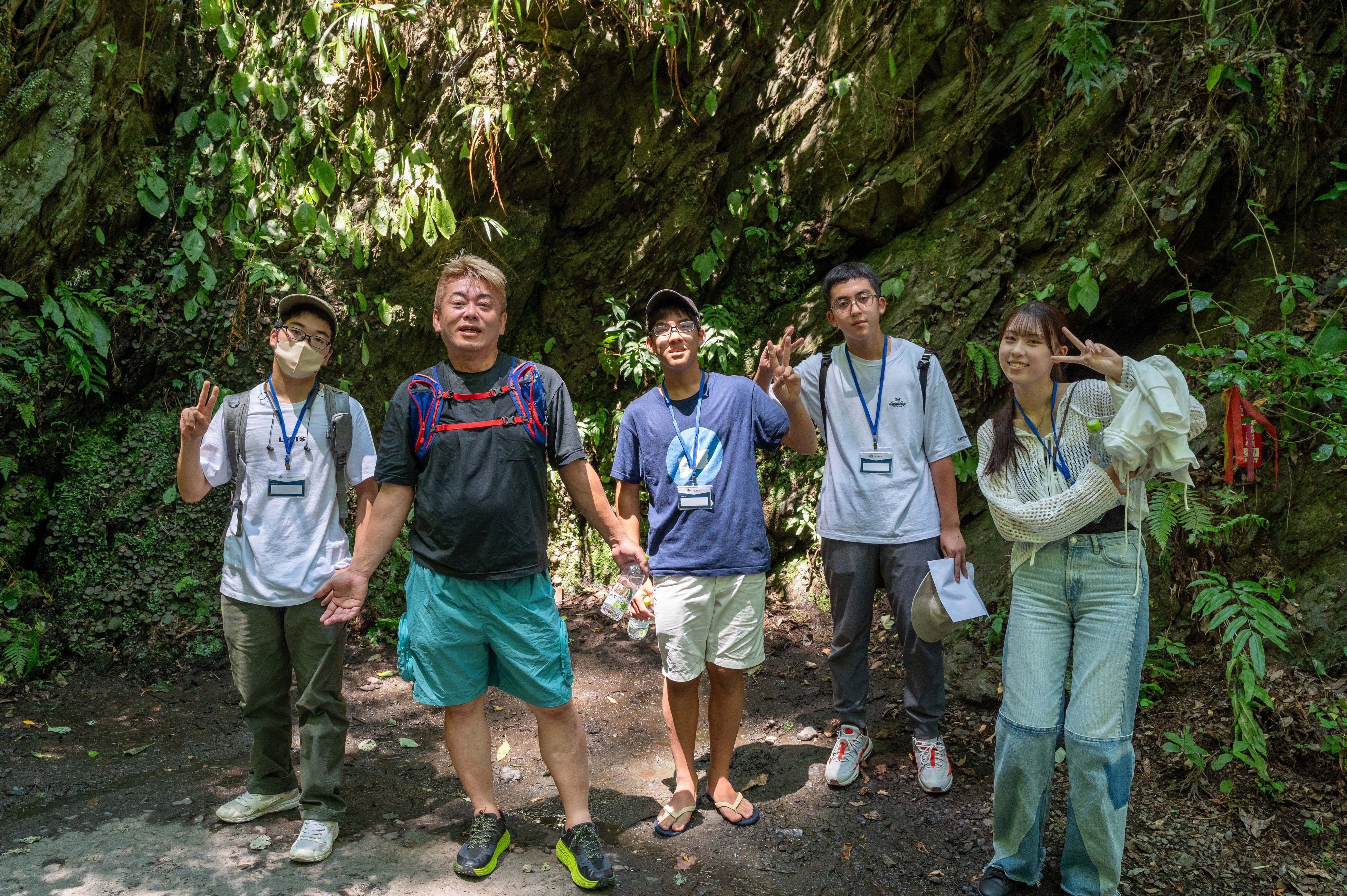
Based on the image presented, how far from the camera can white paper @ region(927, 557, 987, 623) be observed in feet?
11.1

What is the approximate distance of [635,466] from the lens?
3.67m

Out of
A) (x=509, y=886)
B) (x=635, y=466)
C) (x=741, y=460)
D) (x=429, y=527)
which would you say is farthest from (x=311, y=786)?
(x=741, y=460)

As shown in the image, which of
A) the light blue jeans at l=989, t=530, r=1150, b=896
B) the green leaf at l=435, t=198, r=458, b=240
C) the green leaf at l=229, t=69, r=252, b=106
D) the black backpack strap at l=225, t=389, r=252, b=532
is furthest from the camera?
the green leaf at l=435, t=198, r=458, b=240

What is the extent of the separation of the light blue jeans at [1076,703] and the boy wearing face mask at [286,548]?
2663 mm

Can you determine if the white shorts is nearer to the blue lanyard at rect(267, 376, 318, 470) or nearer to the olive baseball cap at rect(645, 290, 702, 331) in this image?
the olive baseball cap at rect(645, 290, 702, 331)

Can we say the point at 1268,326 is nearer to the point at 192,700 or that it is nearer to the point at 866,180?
the point at 866,180

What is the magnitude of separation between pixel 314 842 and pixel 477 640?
1080mm

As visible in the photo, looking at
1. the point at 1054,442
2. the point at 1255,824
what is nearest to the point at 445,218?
the point at 1054,442

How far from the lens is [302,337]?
3.46m

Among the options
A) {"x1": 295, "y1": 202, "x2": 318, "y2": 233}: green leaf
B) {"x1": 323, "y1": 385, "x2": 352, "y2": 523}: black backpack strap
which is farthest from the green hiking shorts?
{"x1": 295, "y1": 202, "x2": 318, "y2": 233}: green leaf

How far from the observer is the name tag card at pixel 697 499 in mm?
3492

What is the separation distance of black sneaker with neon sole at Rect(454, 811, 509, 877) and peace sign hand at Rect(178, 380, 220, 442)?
192 centimetres

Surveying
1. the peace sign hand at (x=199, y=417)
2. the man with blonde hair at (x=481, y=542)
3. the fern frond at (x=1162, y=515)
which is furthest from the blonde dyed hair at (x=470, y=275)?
the fern frond at (x=1162, y=515)

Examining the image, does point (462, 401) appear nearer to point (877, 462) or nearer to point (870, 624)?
point (877, 462)
